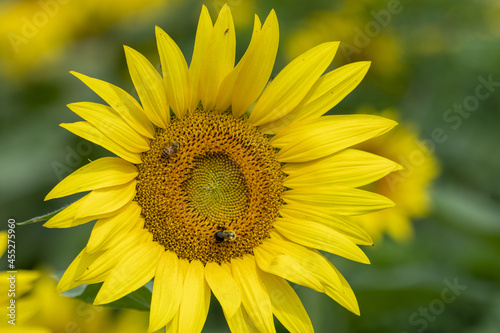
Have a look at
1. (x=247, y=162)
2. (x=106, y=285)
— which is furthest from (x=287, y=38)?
(x=106, y=285)

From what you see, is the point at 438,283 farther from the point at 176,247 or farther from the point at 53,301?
the point at 53,301

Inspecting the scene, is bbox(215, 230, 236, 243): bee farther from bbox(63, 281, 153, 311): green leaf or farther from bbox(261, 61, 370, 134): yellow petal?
bbox(261, 61, 370, 134): yellow petal

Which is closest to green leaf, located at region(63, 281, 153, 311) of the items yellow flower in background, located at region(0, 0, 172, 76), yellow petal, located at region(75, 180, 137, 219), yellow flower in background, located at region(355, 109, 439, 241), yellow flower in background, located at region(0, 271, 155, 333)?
yellow flower in background, located at region(0, 271, 155, 333)

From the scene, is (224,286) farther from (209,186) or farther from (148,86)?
(148,86)

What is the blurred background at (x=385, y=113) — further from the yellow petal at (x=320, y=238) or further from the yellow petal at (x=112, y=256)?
the yellow petal at (x=320, y=238)

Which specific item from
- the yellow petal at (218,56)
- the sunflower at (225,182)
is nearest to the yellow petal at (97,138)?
the sunflower at (225,182)

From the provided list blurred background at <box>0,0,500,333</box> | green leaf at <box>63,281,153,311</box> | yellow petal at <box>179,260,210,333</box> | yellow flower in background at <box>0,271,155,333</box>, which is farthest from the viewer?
blurred background at <box>0,0,500,333</box>
